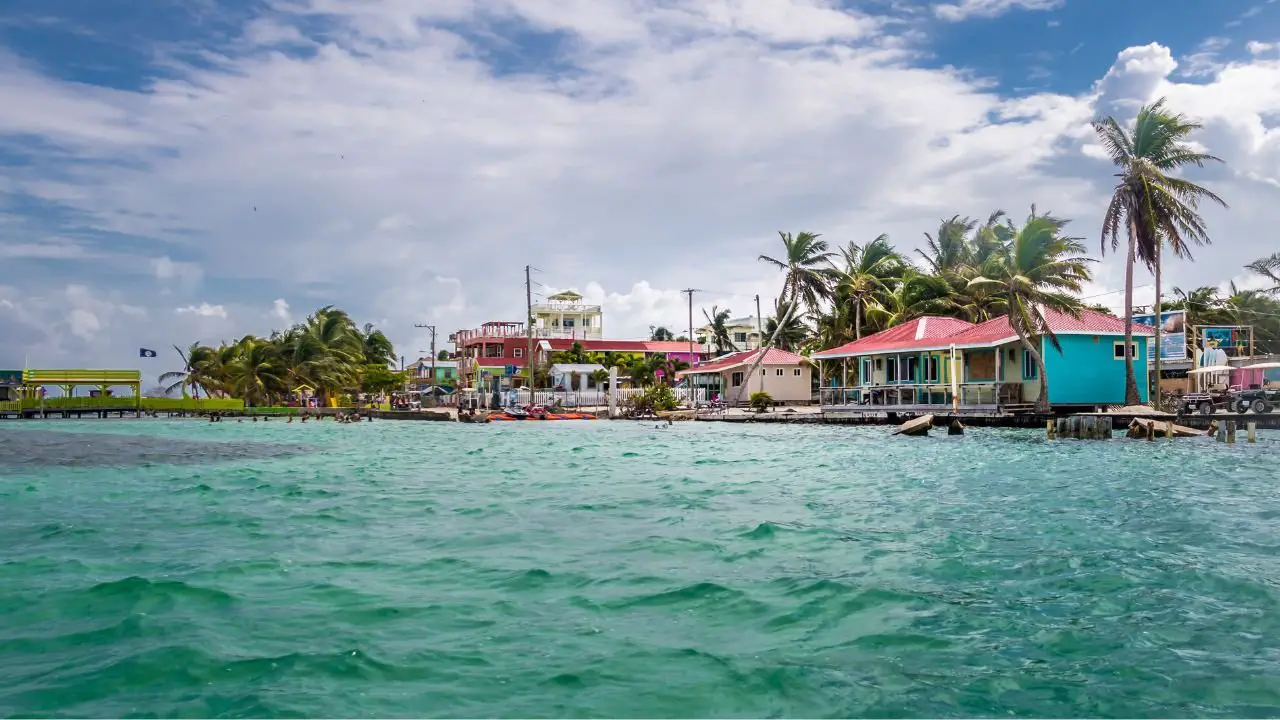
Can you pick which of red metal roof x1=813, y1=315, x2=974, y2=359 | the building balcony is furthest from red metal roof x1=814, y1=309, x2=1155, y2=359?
the building balcony

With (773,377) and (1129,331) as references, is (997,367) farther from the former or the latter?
(773,377)

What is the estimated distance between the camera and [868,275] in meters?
50.7

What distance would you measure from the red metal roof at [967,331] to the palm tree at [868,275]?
30.1ft

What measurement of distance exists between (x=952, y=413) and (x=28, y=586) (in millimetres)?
31111

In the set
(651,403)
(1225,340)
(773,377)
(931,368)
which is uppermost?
(1225,340)

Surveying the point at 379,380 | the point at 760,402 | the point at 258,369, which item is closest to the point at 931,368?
the point at 760,402

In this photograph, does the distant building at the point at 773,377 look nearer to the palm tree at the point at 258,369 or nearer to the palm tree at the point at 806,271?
the palm tree at the point at 806,271

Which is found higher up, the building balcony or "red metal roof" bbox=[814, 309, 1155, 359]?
"red metal roof" bbox=[814, 309, 1155, 359]

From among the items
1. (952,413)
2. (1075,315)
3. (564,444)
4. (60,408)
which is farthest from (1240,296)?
(60,408)

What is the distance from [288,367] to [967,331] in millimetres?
42407

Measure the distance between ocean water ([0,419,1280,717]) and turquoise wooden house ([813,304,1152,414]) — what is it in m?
19.4

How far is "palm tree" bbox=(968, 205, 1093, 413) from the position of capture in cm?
3234

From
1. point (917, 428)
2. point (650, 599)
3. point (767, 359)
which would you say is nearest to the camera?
point (650, 599)

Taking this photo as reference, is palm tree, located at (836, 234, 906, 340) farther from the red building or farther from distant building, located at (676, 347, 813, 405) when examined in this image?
the red building
